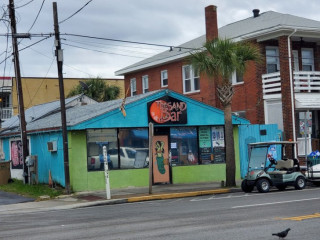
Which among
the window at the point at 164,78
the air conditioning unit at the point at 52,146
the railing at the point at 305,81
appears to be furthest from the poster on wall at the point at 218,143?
the window at the point at 164,78

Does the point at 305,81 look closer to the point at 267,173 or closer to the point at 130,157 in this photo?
the point at 267,173

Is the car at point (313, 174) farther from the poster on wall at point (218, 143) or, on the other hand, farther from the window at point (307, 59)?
the window at point (307, 59)

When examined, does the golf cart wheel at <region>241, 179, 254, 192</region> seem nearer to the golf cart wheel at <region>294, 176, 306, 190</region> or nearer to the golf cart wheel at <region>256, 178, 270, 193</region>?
the golf cart wheel at <region>256, 178, 270, 193</region>

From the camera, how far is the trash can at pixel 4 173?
2750 cm

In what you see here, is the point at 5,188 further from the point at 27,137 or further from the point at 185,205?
the point at 185,205

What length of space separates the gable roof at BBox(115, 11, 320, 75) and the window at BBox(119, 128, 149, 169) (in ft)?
18.8

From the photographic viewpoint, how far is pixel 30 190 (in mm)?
23516

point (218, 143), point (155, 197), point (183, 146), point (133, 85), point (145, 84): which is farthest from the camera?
point (133, 85)

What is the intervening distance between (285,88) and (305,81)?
81.4 inches

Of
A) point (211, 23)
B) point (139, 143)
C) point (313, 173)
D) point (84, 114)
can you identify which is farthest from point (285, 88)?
point (84, 114)

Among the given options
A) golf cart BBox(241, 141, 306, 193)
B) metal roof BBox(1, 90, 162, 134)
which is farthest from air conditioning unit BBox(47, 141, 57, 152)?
golf cart BBox(241, 141, 306, 193)

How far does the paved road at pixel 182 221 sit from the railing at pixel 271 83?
11.6m

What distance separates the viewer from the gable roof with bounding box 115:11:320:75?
27922mm

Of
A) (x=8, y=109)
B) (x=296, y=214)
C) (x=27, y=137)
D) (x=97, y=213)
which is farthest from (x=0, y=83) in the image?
(x=296, y=214)
